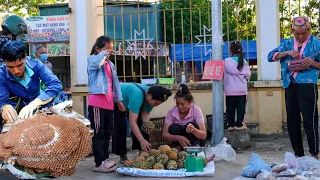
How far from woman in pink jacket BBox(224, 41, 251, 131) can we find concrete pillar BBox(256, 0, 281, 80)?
2.14 ft

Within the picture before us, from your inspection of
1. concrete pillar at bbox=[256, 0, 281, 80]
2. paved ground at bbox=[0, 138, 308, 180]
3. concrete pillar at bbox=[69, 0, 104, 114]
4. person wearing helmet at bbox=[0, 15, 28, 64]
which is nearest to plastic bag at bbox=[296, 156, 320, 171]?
paved ground at bbox=[0, 138, 308, 180]

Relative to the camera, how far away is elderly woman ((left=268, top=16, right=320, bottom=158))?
14.5ft

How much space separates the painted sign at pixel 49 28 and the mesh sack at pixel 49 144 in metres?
12.4

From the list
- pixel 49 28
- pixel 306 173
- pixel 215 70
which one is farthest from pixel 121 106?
pixel 49 28

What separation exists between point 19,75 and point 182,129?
196cm

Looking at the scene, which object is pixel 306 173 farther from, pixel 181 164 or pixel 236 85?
pixel 236 85

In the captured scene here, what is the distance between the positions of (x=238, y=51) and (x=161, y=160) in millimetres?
2494

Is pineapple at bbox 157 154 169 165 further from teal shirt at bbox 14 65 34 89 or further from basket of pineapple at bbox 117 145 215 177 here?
teal shirt at bbox 14 65 34 89

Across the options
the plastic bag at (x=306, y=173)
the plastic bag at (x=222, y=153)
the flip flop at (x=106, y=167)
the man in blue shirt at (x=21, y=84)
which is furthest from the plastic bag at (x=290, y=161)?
the man in blue shirt at (x=21, y=84)

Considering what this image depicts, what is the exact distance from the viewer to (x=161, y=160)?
4.34 metres

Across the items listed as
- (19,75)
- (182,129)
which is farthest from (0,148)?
(182,129)

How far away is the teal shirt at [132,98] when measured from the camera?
Answer: 4.63 meters

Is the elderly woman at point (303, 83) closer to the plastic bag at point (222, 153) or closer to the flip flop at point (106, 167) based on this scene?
the plastic bag at point (222, 153)

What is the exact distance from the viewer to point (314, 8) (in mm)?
7031
